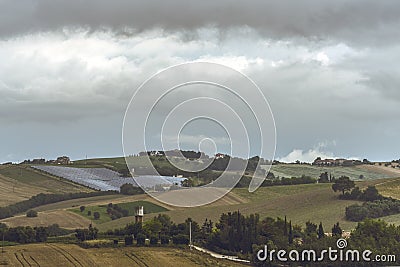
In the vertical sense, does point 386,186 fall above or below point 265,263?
above

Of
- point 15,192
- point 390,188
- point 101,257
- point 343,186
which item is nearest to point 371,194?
point 343,186

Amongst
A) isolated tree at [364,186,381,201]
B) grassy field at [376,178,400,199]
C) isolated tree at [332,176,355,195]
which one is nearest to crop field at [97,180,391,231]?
isolated tree at [332,176,355,195]

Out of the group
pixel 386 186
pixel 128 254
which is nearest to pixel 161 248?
pixel 128 254

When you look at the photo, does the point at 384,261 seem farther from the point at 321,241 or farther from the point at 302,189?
the point at 302,189

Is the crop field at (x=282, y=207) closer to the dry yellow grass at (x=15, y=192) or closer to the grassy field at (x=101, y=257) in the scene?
the grassy field at (x=101, y=257)

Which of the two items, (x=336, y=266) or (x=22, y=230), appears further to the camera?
(x=22, y=230)

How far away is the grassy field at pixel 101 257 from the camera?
8319 cm

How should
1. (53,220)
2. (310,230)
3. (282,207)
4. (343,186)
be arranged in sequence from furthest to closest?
(343,186)
(282,207)
(53,220)
(310,230)

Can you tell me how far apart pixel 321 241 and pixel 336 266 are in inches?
501

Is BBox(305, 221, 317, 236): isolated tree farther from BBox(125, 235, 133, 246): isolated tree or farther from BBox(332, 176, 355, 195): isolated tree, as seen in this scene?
BBox(332, 176, 355, 195): isolated tree

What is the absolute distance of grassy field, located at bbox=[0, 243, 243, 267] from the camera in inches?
3275

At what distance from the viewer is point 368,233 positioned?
4085 inches

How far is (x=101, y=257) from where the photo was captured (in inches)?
3467

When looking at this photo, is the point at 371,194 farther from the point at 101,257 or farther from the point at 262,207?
the point at 101,257
